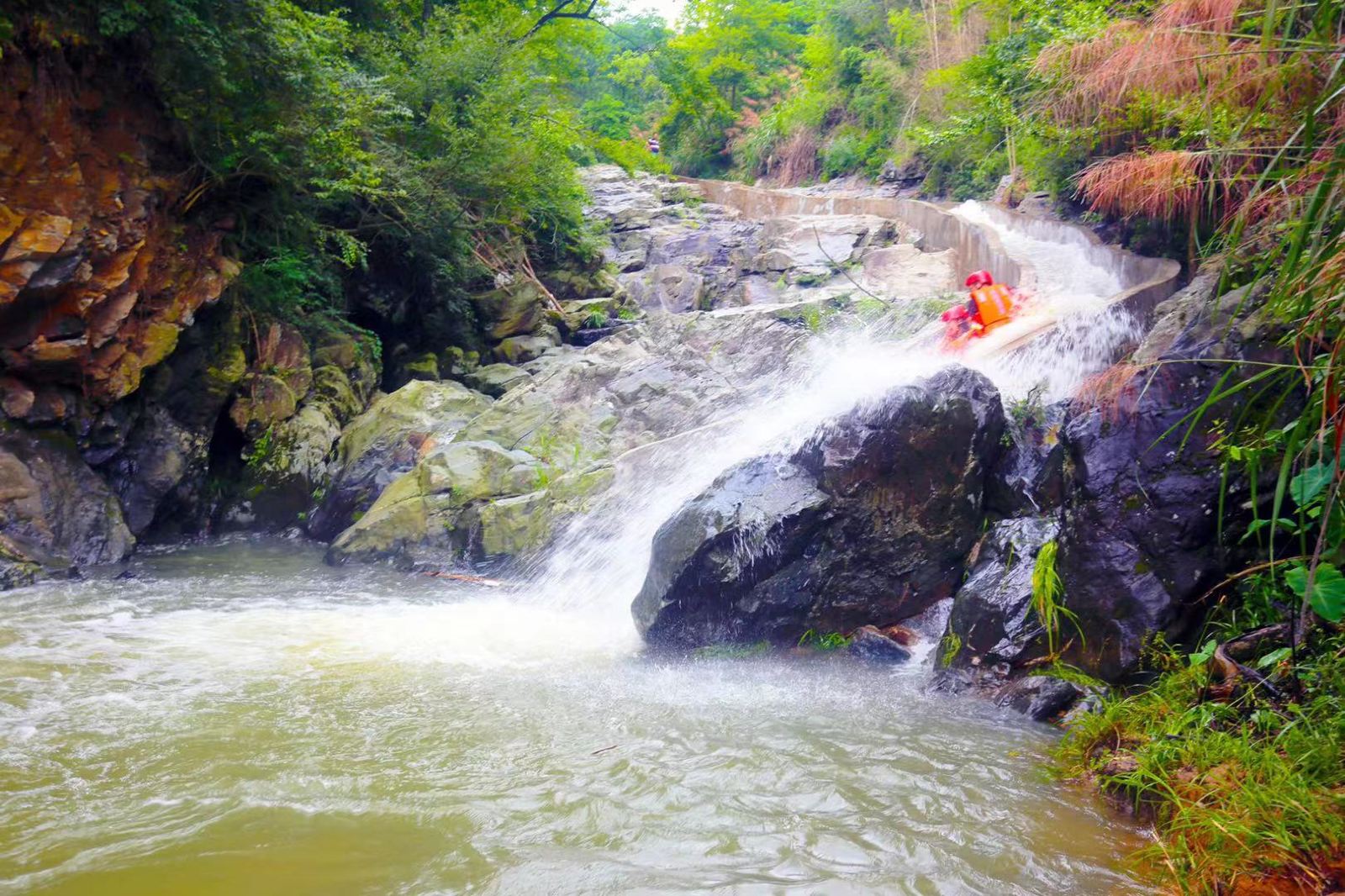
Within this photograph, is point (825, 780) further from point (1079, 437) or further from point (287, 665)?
point (287, 665)

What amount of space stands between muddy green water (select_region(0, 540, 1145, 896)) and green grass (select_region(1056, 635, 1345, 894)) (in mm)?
230

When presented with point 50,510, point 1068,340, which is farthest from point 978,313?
point 50,510

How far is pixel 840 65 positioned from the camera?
98.2ft

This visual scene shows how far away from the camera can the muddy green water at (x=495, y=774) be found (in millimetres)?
3344

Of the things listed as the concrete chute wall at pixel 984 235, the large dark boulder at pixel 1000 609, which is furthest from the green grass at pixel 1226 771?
the concrete chute wall at pixel 984 235

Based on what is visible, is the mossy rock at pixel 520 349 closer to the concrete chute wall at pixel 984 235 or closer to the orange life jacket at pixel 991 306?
the orange life jacket at pixel 991 306

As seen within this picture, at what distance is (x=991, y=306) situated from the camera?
11047mm

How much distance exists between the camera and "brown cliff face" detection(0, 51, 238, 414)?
7820 millimetres

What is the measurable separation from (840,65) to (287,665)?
29.7 meters

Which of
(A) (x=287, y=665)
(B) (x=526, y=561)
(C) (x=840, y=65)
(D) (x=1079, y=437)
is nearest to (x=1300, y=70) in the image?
(D) (x=1079, y=437)

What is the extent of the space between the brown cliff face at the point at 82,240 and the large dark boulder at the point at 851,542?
21.2 feet

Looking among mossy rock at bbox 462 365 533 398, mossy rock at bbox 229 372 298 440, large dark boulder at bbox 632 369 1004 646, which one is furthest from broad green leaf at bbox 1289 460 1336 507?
mossy rock at bbox 462 365 533 398

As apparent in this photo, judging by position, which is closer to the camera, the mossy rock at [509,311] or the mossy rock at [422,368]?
the mossy rock at [422,368]

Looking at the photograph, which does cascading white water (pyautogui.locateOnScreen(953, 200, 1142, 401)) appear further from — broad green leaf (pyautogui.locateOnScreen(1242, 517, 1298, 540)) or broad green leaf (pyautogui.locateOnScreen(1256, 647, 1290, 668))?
broad green leaf (pyautogui.locateOnScreen(1256, 647, 1290, 668))
